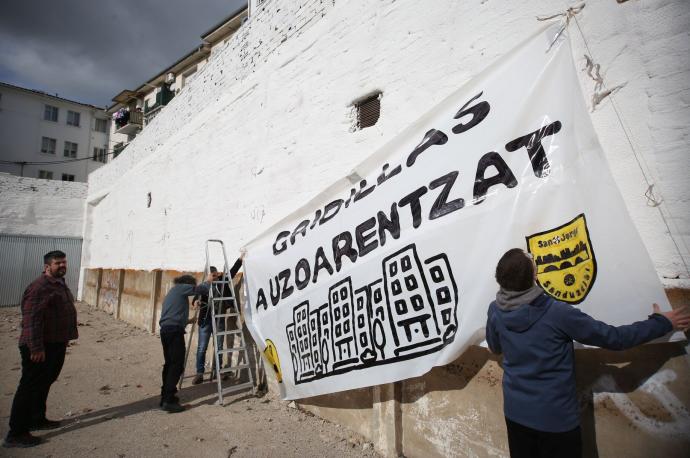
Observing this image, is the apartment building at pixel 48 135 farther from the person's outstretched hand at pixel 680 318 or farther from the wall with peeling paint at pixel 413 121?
the person's outstretched hand at pixel 680 318

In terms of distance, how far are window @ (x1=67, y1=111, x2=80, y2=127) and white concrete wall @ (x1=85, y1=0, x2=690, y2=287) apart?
27274mm

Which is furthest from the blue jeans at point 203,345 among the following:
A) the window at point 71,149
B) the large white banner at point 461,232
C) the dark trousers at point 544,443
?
the window at point 71,149

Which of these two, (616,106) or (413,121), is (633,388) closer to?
(616,106)

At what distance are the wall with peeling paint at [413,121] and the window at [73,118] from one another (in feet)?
101

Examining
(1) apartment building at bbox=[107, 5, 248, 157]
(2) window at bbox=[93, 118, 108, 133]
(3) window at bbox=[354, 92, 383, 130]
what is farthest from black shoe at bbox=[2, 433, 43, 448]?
(2) window at bbox=[93, 118, 108, 133]

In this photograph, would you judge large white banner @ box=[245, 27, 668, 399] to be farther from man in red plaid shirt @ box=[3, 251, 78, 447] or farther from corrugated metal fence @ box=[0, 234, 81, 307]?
corrugated metal fence @ box=[0, 234, 81, 307]

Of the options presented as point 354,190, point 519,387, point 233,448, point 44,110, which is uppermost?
point 44,110

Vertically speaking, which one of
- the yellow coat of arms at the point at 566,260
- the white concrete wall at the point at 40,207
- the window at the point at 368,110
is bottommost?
the yellow coat of arms at the point at 566,260

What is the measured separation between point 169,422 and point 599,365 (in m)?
4.26

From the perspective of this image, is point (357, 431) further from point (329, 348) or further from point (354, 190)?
point (354, 190)

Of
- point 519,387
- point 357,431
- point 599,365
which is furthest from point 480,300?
point 357,431

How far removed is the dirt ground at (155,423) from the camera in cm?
354

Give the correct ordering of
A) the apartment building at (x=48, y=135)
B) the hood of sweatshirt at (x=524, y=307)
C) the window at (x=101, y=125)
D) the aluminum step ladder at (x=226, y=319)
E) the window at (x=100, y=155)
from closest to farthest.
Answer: the hood of sweatshirt at (x=524, y=307) → the aluminum step ladder at (x=226, y=319) → the apartment building at (x=48, y=135) → the window at (x=100, y=155) → the window at (x=101, y=125)

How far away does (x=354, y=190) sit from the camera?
338cm
